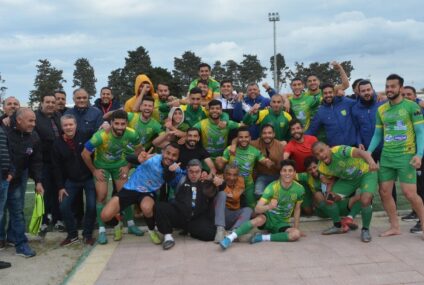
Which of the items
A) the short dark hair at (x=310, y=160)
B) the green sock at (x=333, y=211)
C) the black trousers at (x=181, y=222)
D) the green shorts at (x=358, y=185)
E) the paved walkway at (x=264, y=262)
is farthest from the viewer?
the short dark hair at (x=310, y=160)

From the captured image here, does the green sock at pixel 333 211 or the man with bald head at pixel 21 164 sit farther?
the green sock at pixel 333 211

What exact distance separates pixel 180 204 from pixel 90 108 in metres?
2.11

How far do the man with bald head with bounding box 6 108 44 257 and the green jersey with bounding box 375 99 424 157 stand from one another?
183 inches

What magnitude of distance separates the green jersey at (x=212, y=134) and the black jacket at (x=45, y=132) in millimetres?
2171

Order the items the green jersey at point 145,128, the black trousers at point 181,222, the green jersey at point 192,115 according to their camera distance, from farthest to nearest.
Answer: the green jersey at point 192,115, the green jersey at point 145,128, the black trousers at point 181,222

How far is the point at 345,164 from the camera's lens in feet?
18.8

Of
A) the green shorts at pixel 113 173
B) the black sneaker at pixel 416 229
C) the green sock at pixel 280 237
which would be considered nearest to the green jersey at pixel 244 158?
the green sock at pixel 280 237

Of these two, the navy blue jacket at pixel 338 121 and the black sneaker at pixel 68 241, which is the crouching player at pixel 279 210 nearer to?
the navy blue jacket at pixel 338 121

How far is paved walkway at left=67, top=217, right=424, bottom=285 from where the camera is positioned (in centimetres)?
417

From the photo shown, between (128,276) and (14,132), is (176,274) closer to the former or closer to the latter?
(128,276)

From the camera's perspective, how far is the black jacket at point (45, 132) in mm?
6121

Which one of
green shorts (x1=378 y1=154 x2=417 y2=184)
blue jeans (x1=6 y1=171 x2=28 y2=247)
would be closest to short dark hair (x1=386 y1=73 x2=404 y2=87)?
green shorts (x1=378 y1=154 x2=417 y2=184)

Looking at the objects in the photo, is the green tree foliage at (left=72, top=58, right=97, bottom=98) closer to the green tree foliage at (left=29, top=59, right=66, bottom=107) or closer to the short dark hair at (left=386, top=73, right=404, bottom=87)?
the green tree foliage at (left=29, top=59, right=66, bottom=107)

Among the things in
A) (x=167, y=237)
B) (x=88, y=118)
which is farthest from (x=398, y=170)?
(x=88, y=118)
